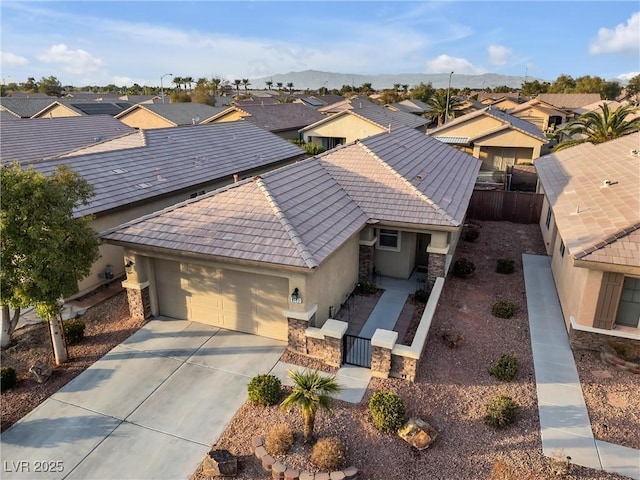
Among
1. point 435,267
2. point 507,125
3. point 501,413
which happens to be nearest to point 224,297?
point 435,267

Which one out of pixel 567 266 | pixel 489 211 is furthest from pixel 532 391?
pixel 489 211

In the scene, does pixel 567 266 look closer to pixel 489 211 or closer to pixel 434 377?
pixel 434 377

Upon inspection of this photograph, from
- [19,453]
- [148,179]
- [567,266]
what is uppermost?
[148,179]

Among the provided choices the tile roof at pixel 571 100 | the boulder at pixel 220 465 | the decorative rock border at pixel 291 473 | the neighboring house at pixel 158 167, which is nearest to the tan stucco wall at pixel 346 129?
the neighboring house at pixel 158 167

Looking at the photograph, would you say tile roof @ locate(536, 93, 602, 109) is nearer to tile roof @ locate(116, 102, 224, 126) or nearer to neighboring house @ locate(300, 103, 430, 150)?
neighboring house @ locate(300, 103, 430, 150)

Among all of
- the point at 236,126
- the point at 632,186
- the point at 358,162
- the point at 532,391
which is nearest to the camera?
the point at 532,391

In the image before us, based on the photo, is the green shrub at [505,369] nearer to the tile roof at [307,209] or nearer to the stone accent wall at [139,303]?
the tile roof at [307,209]

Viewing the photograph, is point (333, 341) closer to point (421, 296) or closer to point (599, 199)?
point (421, 296)
